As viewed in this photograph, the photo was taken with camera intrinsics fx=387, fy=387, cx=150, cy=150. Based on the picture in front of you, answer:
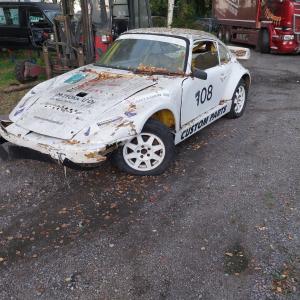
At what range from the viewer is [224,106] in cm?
654

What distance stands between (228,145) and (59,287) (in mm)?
3669

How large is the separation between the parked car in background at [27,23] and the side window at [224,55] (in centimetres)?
743

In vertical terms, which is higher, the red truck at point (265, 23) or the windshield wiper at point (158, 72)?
the windshield wiper at point (158, 72)

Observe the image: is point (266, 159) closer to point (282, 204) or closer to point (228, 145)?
point (228, 145)

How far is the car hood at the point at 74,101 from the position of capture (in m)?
4.33

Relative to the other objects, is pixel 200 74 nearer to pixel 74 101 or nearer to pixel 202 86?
pixel 202 86

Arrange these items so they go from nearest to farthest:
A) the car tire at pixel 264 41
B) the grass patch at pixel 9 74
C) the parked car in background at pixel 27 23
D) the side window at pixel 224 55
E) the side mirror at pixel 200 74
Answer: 1. the side mirror at pixel 200 74
2. the side window at pixel 224 55
3. the grass patch at pixel 9 74
4. the parked car in background at pixel 27 23
5. the car tire at pixel 264 41

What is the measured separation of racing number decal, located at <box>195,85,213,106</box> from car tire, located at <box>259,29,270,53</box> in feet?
34.9

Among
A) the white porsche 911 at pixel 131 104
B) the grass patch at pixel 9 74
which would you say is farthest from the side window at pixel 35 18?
the white porsche 911 at pixel 131 104

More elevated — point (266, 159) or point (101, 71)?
point (101, 71)

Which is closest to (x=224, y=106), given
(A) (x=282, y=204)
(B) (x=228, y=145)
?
(B) (x=228, y=145)

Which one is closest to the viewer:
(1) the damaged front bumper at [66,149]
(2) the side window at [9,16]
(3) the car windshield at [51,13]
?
(1) the damaged front bumper at [66,149]

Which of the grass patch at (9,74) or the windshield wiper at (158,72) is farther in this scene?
the grass patch at (9,74)

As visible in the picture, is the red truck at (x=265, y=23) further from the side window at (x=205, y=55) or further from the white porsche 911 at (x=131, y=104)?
the side window at (x=205, y=55)
